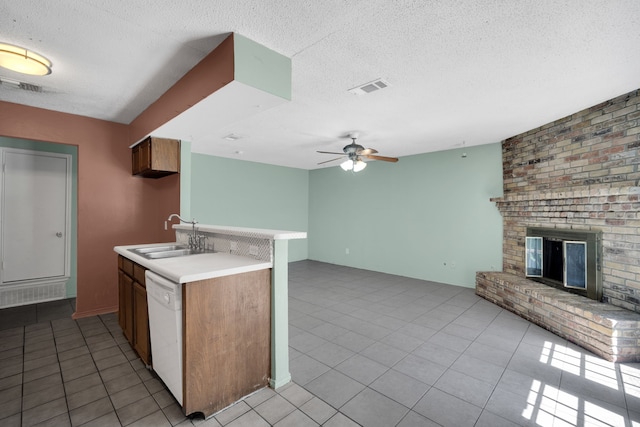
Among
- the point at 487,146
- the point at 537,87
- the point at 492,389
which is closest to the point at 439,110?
the point at 537,87

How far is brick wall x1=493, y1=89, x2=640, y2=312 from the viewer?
2762mm

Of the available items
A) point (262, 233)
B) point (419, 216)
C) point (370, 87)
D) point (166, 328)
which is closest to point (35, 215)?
point (166, 328)

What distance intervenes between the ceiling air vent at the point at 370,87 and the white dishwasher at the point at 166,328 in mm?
2257

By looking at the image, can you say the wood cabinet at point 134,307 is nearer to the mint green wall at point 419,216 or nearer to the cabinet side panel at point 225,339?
the cabinet side panel at point 225,339

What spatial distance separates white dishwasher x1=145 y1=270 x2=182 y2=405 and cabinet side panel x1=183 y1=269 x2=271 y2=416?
6 centimetres

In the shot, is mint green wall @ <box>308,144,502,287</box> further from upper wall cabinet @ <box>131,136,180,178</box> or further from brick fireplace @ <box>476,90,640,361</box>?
upper wall cabinet @ <box>131,136,180,178</box>

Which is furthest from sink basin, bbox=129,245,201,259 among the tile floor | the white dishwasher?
the tile floor

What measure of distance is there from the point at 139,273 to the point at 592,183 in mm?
4809

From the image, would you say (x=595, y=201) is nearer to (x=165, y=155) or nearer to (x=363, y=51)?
(x=363, y=51)

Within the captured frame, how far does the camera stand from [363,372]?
7.64 ft

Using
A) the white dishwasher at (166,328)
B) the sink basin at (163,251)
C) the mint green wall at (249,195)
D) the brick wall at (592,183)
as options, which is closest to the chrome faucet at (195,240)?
the sink basin at (163,251)

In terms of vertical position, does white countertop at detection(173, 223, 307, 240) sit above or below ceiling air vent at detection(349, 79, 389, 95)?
Result: below

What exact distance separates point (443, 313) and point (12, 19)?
483 cm

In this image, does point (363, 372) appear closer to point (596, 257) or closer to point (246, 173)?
point (596, 257)
